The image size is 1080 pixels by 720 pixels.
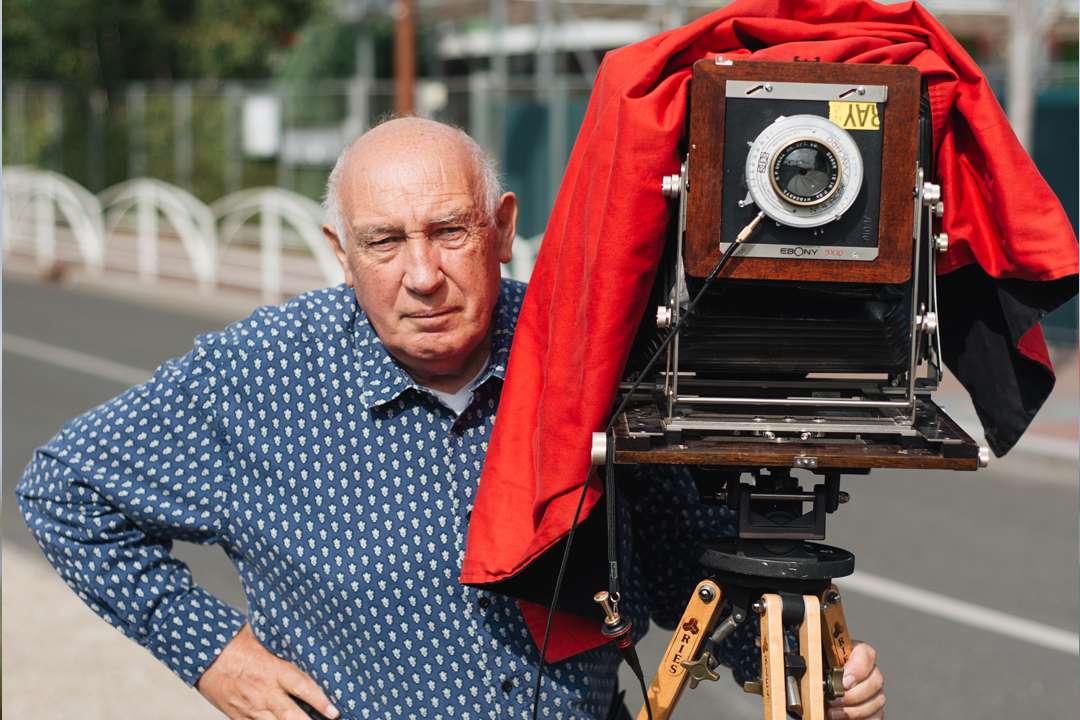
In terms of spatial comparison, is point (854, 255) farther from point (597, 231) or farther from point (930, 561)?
point (930, 561)

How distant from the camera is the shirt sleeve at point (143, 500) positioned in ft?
7.46

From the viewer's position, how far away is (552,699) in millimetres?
2201

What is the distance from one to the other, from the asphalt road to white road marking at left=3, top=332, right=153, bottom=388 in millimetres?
125

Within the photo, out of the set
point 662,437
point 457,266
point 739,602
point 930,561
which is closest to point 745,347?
point 662,437

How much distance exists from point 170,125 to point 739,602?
22552mm

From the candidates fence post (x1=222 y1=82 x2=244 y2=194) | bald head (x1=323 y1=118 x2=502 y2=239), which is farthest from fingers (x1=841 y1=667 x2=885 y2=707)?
fence post (x1=222 y1=82 x2=244 y2=194)

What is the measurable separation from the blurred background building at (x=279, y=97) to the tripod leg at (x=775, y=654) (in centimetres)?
993

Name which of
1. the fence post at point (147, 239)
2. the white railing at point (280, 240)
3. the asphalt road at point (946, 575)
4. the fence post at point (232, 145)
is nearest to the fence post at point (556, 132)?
the white railing at point (280, 240)

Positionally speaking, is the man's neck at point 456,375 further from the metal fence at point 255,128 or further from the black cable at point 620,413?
the metal fence at point 255,128

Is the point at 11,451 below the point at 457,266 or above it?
below

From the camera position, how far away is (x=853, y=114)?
1712 mm

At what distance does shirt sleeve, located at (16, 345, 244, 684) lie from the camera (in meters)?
2.27

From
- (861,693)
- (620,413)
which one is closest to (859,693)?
(861,693)

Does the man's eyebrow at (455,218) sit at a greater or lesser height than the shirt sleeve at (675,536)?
greater
